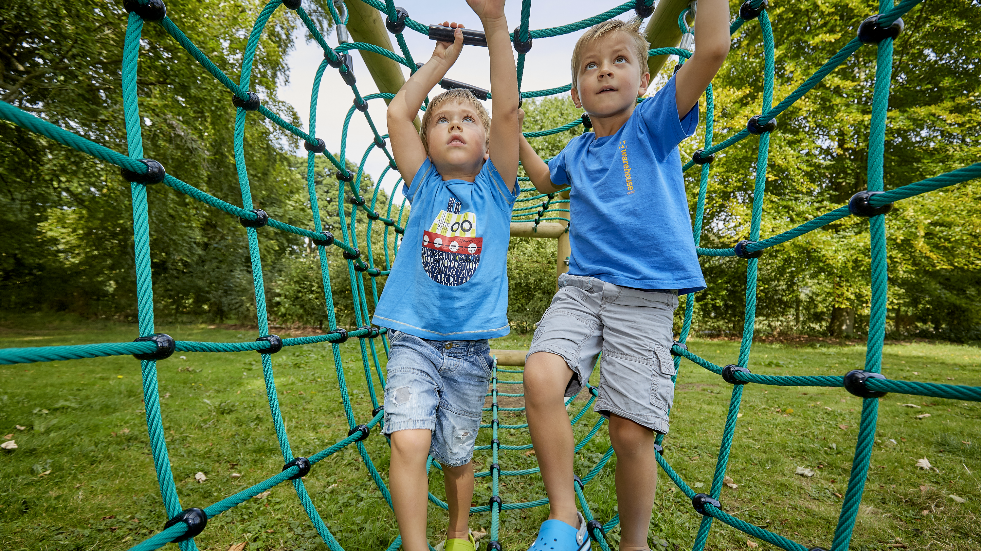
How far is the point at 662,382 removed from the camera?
3.70 feet

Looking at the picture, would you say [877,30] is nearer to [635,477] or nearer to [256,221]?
[635,477]

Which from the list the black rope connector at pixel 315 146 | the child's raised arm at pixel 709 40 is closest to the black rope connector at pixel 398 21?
the black rope connector at pixel 315 146

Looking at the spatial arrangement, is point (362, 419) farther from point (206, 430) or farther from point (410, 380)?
point (410, 380)

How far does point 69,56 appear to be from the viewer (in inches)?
223

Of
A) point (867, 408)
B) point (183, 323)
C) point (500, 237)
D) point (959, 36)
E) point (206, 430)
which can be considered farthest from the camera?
point (183, 323)

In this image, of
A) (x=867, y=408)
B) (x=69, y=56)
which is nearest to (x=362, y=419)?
(x=867, y=408)

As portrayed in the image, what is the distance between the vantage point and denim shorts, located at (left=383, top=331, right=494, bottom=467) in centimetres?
117

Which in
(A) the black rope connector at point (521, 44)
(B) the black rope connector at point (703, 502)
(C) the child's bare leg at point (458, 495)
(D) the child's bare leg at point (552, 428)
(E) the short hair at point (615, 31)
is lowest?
(C) the child's bare leg at point (458, 495)

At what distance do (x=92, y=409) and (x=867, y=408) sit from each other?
16.3 feet

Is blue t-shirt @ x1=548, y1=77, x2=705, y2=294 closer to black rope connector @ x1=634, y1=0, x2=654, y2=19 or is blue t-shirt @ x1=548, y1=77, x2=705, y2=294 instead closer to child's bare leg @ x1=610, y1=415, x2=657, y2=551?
child's bare leg @ x1=610, y1=415, x2=657, y2=551

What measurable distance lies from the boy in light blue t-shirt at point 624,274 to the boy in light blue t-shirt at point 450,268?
211 millimetres

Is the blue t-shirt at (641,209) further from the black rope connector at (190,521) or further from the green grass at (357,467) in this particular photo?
the green grass at (357,467)

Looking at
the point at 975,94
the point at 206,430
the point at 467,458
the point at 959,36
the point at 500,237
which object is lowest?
the point at 206,430

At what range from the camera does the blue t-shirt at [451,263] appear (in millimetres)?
1271
